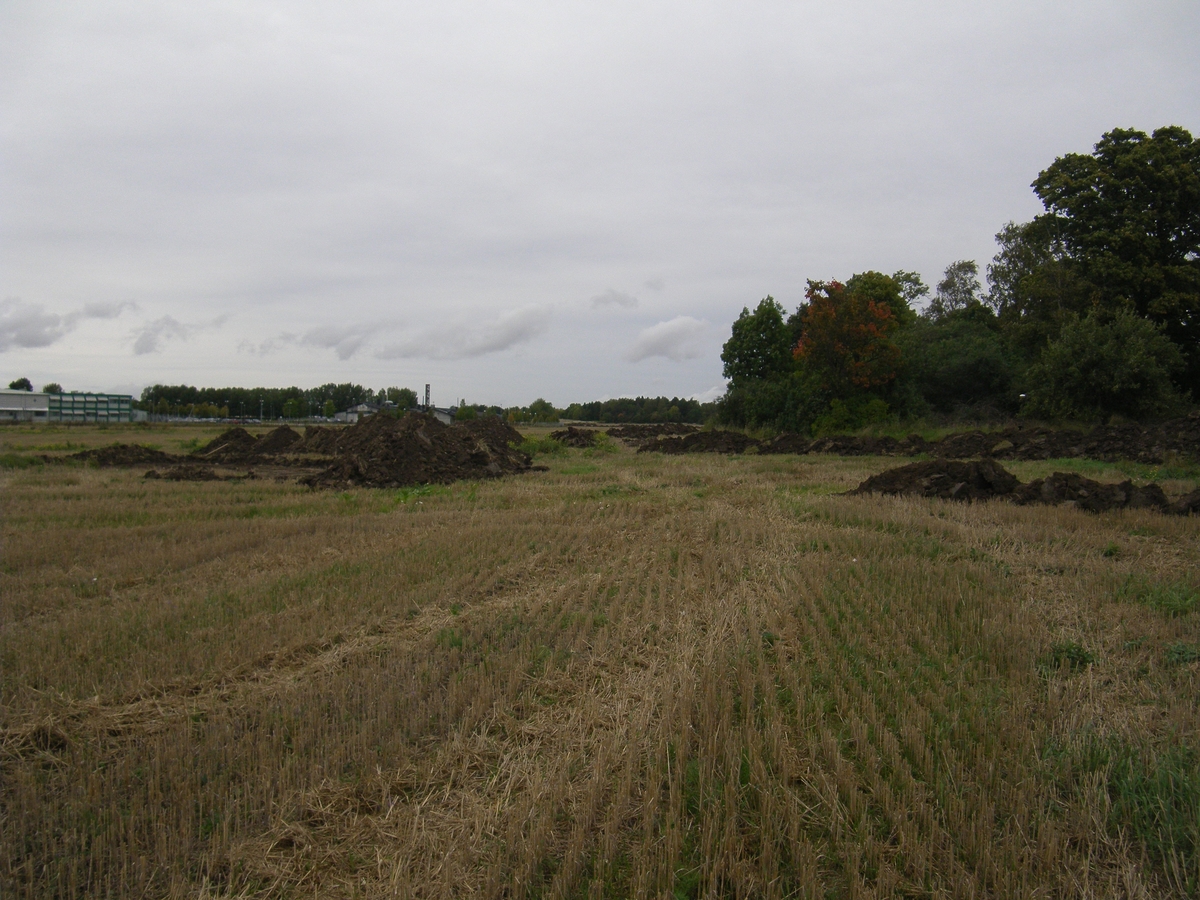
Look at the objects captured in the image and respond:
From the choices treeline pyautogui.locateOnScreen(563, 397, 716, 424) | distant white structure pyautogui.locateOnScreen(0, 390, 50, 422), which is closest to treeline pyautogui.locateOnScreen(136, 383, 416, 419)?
treeline pyautogui.locateOnScreen(563, 397, 716, 424)

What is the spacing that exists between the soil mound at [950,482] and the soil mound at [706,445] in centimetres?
1610

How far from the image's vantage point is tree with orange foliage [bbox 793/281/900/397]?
119 ft

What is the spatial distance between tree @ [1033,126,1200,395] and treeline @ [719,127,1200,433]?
2.6 inches

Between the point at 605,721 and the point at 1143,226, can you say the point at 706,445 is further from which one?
the point at 605,721

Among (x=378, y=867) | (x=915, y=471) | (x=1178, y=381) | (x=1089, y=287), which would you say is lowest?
(x=378, y=867)

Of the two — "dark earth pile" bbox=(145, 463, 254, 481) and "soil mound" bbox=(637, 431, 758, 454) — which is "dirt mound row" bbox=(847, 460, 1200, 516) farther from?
"dark earth pile" bbox=(145, 463, 254, 481)

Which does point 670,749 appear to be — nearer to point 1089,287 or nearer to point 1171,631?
point 1171,631

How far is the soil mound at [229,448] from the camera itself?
89.7 feet

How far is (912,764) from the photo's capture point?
4051mm

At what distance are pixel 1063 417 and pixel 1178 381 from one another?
29.1ft

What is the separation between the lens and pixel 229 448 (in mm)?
29234

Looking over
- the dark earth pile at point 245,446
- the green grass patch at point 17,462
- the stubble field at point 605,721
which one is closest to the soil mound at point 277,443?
the dark earth pile at point 245,446

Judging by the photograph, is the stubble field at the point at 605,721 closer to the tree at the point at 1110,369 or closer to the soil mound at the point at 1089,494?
the soil mound at the point at 1089,494

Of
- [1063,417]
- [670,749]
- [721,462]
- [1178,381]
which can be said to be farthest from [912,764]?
[1178,381]
